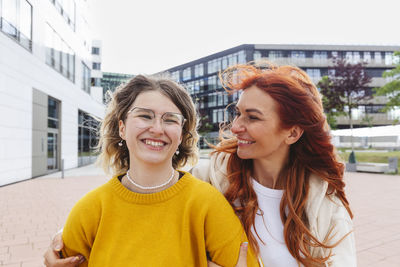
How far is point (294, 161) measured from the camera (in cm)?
219

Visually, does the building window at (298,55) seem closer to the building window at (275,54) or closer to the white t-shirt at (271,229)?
the building window at (275,54)


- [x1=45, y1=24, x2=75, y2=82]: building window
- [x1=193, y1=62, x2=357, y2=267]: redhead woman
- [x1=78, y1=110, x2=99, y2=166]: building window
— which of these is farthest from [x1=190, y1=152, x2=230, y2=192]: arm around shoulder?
[x1=78, y1=110, x2=99, y2=166]: building window

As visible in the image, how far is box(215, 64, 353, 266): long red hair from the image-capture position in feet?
6.18

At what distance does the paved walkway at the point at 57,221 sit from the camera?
4.03 meters

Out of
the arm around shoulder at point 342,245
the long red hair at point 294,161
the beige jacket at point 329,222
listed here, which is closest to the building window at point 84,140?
the long red hair at point 294,161

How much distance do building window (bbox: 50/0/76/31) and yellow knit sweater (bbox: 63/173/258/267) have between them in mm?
17477

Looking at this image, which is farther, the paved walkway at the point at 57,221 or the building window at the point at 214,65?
the building window at the point at 214,65

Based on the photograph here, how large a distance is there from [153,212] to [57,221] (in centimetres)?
505

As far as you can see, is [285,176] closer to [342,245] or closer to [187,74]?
[342,245]

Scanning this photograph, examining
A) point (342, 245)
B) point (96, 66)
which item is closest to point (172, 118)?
point (342, 245)

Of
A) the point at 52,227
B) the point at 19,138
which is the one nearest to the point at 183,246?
the point at 52,227

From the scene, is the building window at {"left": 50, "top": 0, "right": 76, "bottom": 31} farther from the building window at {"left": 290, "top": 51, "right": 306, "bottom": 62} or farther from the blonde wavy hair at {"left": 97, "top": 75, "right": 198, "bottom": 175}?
the building window at {"left": 290, "top": 51, "right": 306, "bottom": 62}

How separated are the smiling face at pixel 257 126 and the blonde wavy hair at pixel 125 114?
320 mm

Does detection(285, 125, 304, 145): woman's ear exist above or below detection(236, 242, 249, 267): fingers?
above
